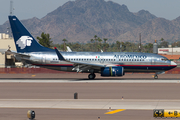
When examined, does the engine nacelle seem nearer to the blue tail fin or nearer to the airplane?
the airplane

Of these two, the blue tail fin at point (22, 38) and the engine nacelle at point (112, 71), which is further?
the blue tail fin at point (22, 38)

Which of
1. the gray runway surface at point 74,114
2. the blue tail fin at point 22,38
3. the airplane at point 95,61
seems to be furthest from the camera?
the blue tail fin at point 22,38

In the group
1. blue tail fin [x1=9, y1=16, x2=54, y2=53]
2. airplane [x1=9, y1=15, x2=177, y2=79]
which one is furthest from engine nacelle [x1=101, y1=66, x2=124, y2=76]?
blue tail fin [x1=9, y1=16, x2=54, y2=53]

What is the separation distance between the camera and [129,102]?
2148 cm

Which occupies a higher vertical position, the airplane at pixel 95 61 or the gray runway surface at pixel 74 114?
the airplane at pixel 95 61

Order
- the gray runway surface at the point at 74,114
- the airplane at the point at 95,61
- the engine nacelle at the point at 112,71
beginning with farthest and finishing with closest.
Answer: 1. the airplane at the point at 95,61
2. the engine nacelle at the point at 112,71
3. the gray runway surface at the point at 74,114

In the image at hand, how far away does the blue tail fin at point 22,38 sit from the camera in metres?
44.7

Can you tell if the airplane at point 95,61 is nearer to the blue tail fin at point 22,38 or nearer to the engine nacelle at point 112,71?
the blue tail fin at point 22,38

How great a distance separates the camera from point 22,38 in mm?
45000

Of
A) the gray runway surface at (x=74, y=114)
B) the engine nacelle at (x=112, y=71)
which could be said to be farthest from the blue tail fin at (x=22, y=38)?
the gray runway surface at (x=74, y=114)

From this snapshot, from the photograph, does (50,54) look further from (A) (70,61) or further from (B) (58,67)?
(A) (70,61)

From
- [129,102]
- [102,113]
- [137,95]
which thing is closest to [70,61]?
[137,95]

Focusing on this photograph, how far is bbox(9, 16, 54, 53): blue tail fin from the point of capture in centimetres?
4466

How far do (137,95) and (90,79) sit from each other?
17950 millimetres
